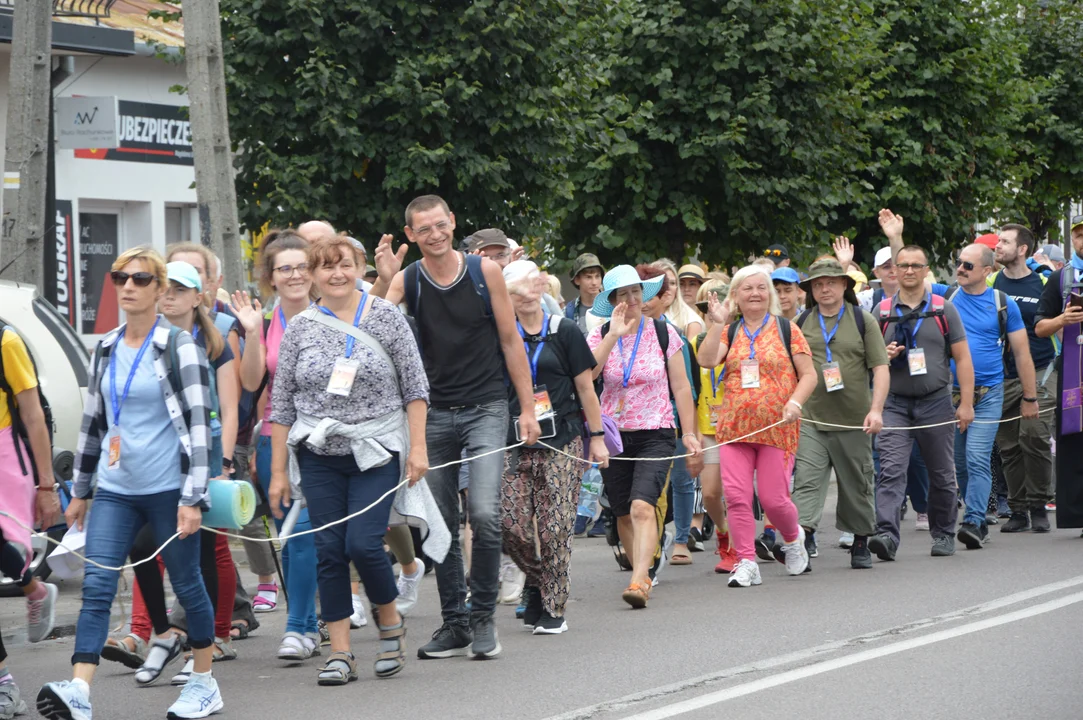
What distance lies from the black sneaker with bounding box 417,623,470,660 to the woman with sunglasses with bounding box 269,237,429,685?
0.64m

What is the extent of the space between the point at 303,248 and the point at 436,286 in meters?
0.96

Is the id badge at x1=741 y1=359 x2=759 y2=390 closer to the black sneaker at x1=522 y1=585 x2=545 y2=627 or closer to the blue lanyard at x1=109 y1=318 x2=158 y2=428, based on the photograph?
the black sneaker at x1=522 y1=585 x2=545 y2=627

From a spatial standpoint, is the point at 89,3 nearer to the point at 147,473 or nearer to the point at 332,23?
the point at 332,23

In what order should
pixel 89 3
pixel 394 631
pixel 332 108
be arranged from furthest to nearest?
1. pixel 89 3
2. pixel 332 108
3. pixel 394 631

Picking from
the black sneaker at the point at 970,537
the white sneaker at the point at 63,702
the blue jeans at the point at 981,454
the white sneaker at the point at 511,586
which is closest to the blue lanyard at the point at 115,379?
the white sneaker at the point at 63,702

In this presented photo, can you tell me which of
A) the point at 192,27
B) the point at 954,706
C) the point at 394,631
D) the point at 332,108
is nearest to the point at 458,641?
the point at 394,631

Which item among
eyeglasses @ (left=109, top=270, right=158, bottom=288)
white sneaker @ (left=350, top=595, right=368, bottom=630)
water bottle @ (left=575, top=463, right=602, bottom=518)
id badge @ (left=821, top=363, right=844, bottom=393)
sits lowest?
white sneaker @ (left=350, top=595, right=368, bottom=630)

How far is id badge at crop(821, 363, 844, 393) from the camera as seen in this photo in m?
10.6

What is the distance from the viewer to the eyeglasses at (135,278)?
648cm

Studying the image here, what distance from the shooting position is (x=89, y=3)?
18906 millimetres

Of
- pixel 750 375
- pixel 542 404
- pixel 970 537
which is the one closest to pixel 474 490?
pixel 542 404

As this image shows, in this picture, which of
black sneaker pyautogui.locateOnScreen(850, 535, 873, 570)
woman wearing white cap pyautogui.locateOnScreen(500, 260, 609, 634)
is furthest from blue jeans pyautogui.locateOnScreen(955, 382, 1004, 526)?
woman wearing white cap pyautogui.locateOnScreen(500, 260, 609, 634)

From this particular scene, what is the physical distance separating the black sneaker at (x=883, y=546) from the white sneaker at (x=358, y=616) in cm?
339

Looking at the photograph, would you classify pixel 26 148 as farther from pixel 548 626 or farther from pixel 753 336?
pixel 548 626
